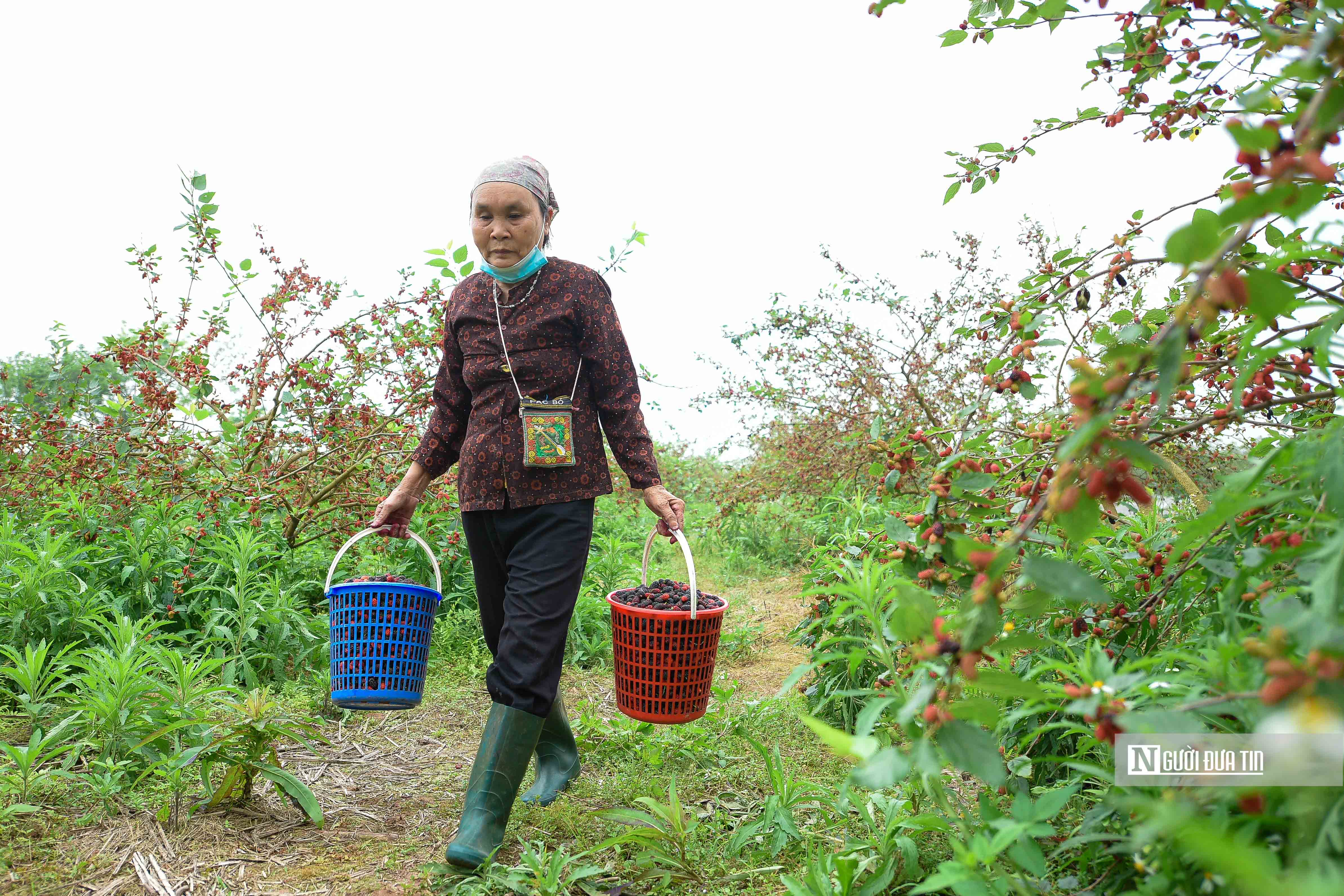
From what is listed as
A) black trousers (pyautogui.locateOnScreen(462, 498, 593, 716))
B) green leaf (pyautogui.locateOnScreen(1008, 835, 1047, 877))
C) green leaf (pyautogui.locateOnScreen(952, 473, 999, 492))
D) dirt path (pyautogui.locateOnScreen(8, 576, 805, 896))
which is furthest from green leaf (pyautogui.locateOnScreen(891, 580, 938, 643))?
dirt path (pyautogui.locateOnScreen(8, 576, 805, 896))

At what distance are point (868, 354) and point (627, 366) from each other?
3.94 metres

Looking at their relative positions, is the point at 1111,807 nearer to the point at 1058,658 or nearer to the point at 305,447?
the point at 1058,658

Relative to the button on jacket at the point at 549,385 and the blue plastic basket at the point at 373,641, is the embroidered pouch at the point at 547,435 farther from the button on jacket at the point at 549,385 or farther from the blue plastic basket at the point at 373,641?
the blue plastic basket at the point at 373,641

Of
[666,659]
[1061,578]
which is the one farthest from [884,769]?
[666,659]

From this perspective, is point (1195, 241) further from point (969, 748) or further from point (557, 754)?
point (557, 754)

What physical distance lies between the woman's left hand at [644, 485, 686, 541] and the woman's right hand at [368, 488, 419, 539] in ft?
2.66

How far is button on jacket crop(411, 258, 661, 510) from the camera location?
2.45 m

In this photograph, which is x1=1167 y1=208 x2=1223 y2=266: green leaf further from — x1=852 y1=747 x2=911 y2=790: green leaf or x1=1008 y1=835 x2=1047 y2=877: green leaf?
x1=1008 y1=835 x2=1047 y2=877: green leaf

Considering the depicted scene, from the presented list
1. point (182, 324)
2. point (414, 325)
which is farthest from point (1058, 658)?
point (182, 324)

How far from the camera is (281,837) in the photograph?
7.50ft

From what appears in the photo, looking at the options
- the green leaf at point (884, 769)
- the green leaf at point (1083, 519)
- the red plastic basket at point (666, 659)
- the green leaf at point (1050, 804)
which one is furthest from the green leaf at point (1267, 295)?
the red plastic basket at point (666, 659)

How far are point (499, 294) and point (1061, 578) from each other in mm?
1941

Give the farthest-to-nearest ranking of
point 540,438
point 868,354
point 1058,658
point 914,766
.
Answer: point 868,354
point 540,438
point 1058,658
point 914,766

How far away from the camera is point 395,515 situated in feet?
9.02
